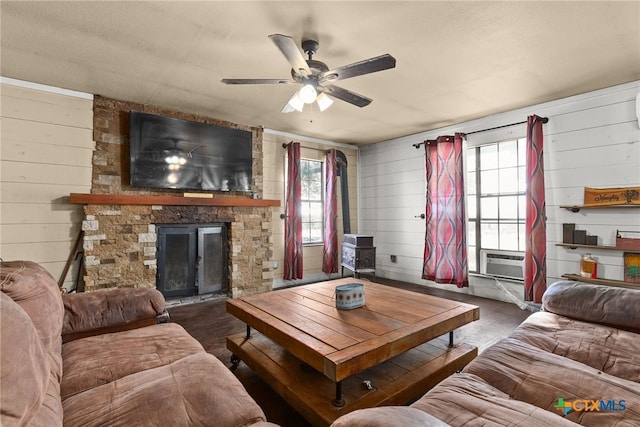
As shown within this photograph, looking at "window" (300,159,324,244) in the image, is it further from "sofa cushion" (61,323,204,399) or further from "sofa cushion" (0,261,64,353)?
"sofa cushion" (0,261,64,353)

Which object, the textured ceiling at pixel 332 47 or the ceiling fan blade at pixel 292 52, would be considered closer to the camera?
the ceiling fan blade at pixel 292 52

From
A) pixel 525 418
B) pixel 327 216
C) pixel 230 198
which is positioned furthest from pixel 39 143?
pixel 525 418

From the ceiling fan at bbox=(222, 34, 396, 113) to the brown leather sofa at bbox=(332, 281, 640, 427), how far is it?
1.77m

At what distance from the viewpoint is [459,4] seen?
6.25 ft

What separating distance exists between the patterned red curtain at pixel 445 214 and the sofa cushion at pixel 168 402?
3.64 m

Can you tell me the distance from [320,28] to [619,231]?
11.4 ft

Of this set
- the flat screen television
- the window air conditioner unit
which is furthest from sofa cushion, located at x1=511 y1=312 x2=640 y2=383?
the flat screen television

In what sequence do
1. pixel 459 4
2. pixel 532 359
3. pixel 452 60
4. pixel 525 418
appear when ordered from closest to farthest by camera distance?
pixel 525 418 < pixel 532 359 < pixel 459 4 < pixel 452 60

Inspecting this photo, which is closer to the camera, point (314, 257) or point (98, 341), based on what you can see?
point (98, 341)

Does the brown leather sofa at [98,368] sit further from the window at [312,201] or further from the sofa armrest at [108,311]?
the window at [312,201]

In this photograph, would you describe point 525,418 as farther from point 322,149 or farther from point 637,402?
point 322,149

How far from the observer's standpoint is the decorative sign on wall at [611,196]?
296 centimetres

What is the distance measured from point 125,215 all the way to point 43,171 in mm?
818

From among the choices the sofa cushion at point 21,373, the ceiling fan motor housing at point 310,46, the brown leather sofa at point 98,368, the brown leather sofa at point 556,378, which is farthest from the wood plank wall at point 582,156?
the sofa cushion at point 21,373
